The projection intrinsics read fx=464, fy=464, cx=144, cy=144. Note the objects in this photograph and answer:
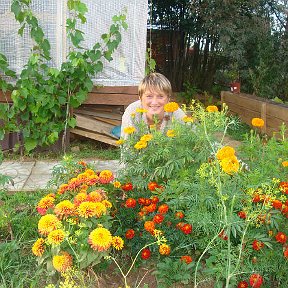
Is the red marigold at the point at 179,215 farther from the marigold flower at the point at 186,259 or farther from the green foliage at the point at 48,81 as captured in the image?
the green foliage at the point at 48,81

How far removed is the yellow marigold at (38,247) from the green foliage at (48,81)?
3.45 metres

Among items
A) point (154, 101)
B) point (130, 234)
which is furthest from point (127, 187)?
point (154, 101)

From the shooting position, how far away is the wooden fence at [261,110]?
6625mm

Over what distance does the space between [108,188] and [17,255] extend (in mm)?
606

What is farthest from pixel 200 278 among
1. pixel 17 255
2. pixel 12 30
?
pixel 12 30

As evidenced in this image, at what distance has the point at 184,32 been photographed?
12391 mm

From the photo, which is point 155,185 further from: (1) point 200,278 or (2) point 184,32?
(2) point 184,32

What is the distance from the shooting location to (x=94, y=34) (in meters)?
5.60

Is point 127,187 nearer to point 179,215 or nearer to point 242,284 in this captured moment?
point 179,215

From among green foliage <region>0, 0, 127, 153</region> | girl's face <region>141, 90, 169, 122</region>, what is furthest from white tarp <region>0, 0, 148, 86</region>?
girl's face <region>141, 90, 169, 122</region>

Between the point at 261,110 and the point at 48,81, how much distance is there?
11.6ft

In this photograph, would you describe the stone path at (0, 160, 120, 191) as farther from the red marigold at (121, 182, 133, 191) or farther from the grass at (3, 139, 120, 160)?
the red marigold at (121, 182, 133, 191)

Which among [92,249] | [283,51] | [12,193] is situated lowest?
[12,193]

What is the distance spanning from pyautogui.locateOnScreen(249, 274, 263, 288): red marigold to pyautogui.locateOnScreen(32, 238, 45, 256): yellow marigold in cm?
94
